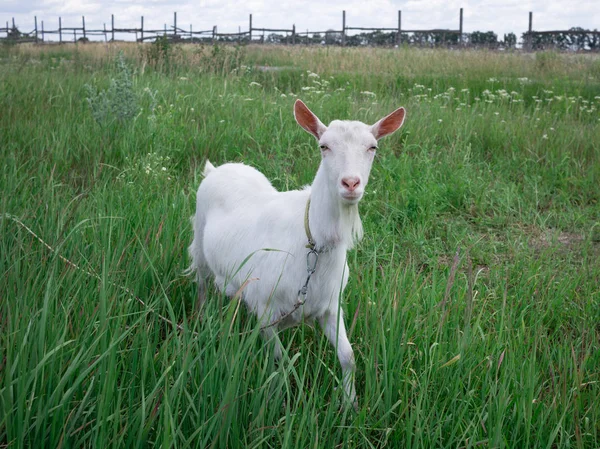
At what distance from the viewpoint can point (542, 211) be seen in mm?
5145

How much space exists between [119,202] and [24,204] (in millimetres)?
586

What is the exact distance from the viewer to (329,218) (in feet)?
7.91

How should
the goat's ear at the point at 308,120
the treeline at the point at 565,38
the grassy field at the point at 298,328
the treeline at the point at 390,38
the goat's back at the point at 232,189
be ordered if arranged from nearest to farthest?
1. the grassy field at the point at 298,328
2. the goat's ear at the point at 308,120
3. the goat's back at the point at 232,189
4. the treeline at the point at 565,38
5. the treeline at the point at 390,38

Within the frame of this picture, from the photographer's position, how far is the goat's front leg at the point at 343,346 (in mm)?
2129

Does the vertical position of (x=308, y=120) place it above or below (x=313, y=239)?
above

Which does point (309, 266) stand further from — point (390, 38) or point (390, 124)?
point (390, 38)

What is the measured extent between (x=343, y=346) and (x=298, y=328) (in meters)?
0.25

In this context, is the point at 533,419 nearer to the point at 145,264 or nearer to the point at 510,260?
the point at 145,264

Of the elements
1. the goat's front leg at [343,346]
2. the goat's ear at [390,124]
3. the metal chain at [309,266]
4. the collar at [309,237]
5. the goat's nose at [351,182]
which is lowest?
the goat's front leg at [343,346]

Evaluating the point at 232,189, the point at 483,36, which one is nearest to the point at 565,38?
the point at 483,36

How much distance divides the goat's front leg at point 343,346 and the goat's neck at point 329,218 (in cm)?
31

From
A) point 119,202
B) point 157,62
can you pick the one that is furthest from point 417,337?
point 157,62

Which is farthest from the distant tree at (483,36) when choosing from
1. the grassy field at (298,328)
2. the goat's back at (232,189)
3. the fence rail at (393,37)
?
the goat's back at (232,189)

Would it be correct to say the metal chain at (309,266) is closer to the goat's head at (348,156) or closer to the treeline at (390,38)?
the goat's head at (348,156)
